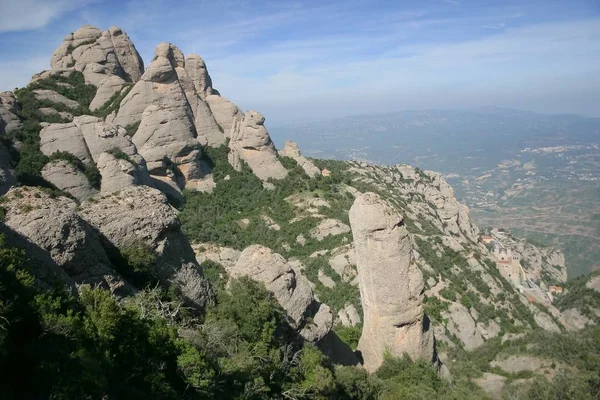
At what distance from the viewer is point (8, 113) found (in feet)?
130

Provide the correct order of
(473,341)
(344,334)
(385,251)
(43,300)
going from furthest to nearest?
(473,341)
(344,334)
(385,251)
(43,300)

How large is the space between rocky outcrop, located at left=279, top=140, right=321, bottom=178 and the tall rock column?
105ft

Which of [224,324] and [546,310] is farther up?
[224,324]

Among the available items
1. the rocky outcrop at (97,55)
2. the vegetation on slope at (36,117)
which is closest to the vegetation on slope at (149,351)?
the vegetation on slope at (36,117)

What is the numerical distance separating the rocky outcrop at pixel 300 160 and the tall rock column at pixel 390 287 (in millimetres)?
32020

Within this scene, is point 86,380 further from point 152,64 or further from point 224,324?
point 152,64

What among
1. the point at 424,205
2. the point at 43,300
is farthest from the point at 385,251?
the point at 424,205

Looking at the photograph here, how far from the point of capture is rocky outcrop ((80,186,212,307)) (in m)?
14.4

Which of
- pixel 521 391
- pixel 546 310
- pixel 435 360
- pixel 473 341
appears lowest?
pixel 546 310

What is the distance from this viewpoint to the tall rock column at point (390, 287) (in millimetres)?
18828

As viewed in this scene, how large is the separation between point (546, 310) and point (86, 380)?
153 ft

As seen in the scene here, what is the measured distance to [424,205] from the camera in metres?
63.9

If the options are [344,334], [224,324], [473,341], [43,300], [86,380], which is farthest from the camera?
[473,341]

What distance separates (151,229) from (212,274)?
13561 mm
